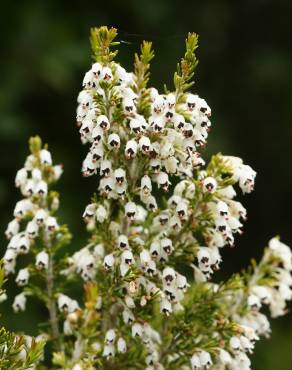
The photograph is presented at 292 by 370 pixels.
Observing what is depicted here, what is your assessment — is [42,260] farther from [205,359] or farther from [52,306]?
[205,359]

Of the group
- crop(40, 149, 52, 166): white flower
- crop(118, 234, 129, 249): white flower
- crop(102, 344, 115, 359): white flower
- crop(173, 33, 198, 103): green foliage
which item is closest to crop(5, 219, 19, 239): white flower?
crop(40, 149, 52, 166): white flower

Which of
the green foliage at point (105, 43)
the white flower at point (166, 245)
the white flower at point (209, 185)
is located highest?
the green foliage at point (105, 43)

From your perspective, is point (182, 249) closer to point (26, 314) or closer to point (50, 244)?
point (50, 244)

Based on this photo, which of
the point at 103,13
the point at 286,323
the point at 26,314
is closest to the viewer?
the point at 26,314

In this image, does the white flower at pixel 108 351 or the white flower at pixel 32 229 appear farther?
the white flower at pixel 32 229

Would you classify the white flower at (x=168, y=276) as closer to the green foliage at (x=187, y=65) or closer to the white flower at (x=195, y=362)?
the white flower at (x=195, y=362)

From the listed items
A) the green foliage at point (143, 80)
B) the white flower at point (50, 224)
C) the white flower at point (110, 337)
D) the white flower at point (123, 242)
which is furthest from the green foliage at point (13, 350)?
the green foliage at point (143, 80)

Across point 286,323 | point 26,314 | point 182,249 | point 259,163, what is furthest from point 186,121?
point 259,163

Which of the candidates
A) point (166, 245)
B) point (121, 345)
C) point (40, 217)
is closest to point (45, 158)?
point (40, 217)
